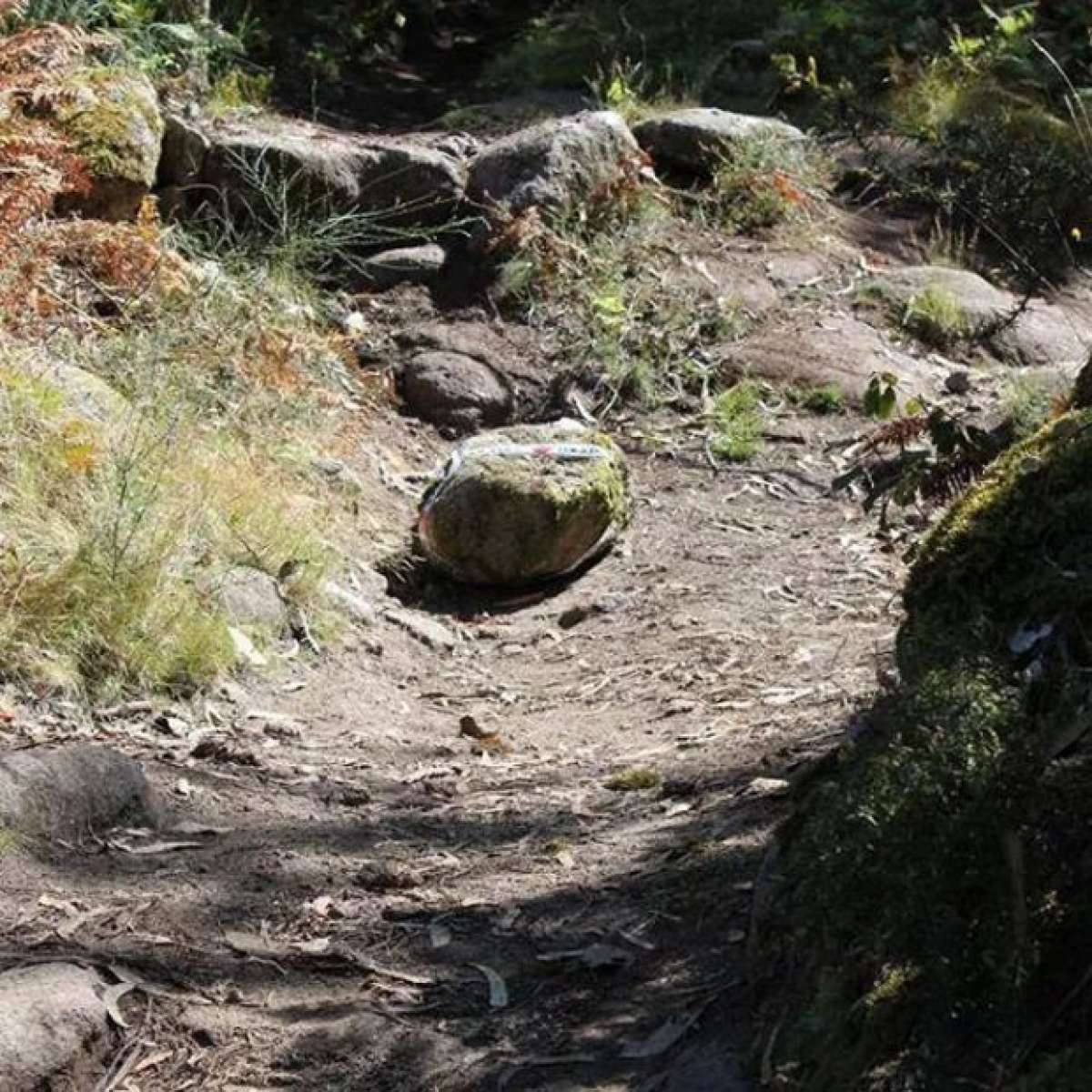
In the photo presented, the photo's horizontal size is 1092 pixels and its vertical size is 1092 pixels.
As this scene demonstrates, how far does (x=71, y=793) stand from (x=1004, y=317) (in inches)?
267

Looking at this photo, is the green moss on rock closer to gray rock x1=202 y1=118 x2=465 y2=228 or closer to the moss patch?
the moss patch

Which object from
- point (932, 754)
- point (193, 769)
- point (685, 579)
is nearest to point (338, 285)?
point (685, 579)

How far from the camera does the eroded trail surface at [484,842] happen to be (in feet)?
12.5

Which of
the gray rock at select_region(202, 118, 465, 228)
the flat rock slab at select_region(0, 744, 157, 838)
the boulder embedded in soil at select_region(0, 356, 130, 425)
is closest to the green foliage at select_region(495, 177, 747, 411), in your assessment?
the gray rock at select_region(202, 118, 465, 228)

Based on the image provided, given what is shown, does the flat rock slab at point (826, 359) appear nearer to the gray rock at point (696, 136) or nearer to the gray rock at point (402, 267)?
the gray rock at point (402, 267)

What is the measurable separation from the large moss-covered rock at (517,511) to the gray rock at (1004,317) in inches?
118

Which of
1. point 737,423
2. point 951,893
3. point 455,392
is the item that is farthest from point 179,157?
point 951,893

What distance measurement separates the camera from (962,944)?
2.68m

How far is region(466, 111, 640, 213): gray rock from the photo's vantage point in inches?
426

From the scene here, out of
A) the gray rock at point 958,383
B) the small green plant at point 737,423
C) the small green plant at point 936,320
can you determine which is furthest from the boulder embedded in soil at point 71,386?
the small green plant at point 936,320

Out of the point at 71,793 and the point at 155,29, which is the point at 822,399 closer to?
the point at 155,29

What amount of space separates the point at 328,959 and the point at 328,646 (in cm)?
280

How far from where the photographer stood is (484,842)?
5.05 m

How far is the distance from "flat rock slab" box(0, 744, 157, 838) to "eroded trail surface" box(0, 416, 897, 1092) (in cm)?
11
